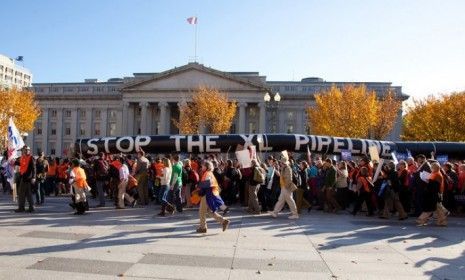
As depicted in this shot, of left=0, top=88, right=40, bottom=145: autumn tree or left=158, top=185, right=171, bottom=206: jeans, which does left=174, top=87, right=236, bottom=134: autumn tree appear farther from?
left=158, top=185, right=171, bottom=206: jeans

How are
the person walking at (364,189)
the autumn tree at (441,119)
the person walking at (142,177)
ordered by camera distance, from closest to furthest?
the person walking at (364,189)
the person walking at (142,177)
the autumn tree at (441,119)

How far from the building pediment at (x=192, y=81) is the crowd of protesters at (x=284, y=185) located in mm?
56676

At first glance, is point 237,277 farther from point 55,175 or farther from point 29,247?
point 55,175

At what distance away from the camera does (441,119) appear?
5688 cm

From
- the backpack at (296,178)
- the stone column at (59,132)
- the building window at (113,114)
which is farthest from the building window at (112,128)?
the backpack at (296,178)

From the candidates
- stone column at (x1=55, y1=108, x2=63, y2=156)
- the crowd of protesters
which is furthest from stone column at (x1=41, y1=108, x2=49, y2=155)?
the crowd of protesters

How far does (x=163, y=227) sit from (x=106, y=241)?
8.08 ft

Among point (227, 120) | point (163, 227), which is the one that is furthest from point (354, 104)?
point (163, 227)

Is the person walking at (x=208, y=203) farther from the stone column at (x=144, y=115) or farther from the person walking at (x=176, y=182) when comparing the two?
the stone column at (x=144, y=115)

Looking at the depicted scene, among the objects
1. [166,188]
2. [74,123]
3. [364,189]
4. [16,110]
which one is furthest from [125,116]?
[364,189]

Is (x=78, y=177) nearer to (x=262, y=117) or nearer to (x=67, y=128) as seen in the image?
(x=262, y=117)

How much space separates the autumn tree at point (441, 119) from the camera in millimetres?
55531

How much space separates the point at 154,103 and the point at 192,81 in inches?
309

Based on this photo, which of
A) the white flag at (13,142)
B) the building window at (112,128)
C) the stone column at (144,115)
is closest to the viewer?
the white flag at (13,142)
